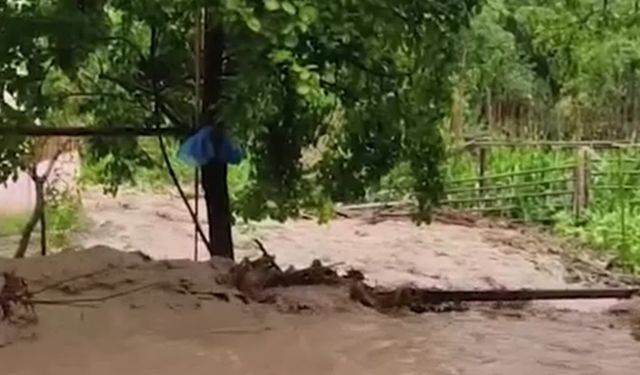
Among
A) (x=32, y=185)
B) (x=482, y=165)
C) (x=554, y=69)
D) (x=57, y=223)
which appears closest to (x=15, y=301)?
(x=32, y=185)

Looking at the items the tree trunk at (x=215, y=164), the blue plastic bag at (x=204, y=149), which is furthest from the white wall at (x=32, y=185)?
the blue plastic bag at (x=204, y=149)

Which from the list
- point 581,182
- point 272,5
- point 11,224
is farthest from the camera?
point 581,182

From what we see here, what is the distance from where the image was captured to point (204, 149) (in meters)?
4.48

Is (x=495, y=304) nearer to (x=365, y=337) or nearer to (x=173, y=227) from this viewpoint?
(x=365, y=337)

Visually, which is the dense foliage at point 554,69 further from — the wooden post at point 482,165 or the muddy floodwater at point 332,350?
the muddy floodwater at point 332,350

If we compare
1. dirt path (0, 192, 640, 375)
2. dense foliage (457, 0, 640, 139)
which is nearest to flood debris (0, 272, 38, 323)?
dirt path (0, 192, 640, 375)

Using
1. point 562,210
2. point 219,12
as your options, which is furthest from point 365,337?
point 562,210

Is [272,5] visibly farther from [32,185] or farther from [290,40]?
[32,185]

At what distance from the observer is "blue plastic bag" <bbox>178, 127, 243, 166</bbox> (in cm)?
445

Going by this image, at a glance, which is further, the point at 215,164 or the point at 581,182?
the point at 581,182

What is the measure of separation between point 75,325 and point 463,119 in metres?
7.73

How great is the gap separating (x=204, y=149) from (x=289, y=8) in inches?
44.3

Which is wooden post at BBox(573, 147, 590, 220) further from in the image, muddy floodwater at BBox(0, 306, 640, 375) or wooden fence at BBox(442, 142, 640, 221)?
muddy floodwater at BBox(0, 306, 640, 375)

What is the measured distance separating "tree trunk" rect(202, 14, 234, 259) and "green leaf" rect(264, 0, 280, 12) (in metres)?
0.59
